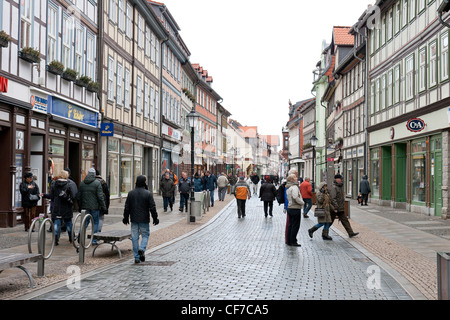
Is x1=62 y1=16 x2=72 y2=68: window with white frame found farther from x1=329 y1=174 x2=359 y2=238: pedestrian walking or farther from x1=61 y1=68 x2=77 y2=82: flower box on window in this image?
x1=329 y1=174 x2=359 y2=238: pedestrian walking

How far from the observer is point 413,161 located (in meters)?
25.1

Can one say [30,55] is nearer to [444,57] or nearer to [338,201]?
[338,201]

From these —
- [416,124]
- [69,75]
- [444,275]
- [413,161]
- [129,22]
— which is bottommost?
[444,275]

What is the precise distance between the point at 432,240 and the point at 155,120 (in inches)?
983

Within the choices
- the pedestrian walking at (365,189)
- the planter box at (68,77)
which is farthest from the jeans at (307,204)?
the planter box at (68,77)

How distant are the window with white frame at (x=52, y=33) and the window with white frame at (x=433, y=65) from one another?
551 inches

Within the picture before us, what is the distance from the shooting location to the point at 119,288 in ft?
26.6

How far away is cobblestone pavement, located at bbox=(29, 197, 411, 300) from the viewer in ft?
25.1

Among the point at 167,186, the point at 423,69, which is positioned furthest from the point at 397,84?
the point at 167,186

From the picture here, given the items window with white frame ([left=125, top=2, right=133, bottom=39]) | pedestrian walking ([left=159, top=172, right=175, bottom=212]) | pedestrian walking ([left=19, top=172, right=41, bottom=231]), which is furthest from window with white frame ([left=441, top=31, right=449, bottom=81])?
window with white frame ([left=125, top=2, right=133, bottom=39])

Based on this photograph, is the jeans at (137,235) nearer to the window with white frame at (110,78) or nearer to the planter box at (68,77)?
the planter box at (68,77)

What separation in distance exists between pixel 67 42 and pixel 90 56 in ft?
9.70
